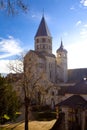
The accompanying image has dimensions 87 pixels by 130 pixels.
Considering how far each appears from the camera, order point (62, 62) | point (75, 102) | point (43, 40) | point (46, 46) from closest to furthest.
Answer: point (75, 102) → point (46, 46) → point (43, 40) → point (62, 62)

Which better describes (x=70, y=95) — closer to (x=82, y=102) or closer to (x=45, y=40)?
(x=82, y=102)

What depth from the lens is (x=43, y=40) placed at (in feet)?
237

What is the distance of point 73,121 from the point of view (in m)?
32.9

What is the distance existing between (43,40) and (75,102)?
4014 cm

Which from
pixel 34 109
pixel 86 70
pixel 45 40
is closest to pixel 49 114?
pixel 34 109

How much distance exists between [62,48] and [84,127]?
4968 cm

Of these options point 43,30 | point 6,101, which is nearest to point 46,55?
point 43,30

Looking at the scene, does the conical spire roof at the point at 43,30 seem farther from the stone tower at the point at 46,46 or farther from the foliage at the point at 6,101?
the foliage at the point at 6,101

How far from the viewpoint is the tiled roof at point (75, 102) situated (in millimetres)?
32438

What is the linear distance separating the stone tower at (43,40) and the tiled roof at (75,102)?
37.4 metres

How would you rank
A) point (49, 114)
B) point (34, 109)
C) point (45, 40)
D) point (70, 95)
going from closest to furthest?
1. point (70, 95)
2. point (49, 114)
3. point (34, 109)
4. point (45, 40)

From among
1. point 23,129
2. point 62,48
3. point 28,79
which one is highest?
point 62,48

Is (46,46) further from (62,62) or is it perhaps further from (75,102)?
(75,102)

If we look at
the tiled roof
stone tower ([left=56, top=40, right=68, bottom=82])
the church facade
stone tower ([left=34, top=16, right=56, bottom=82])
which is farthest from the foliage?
stone tower ([left=56, top=40, right=68, bottom=82])
